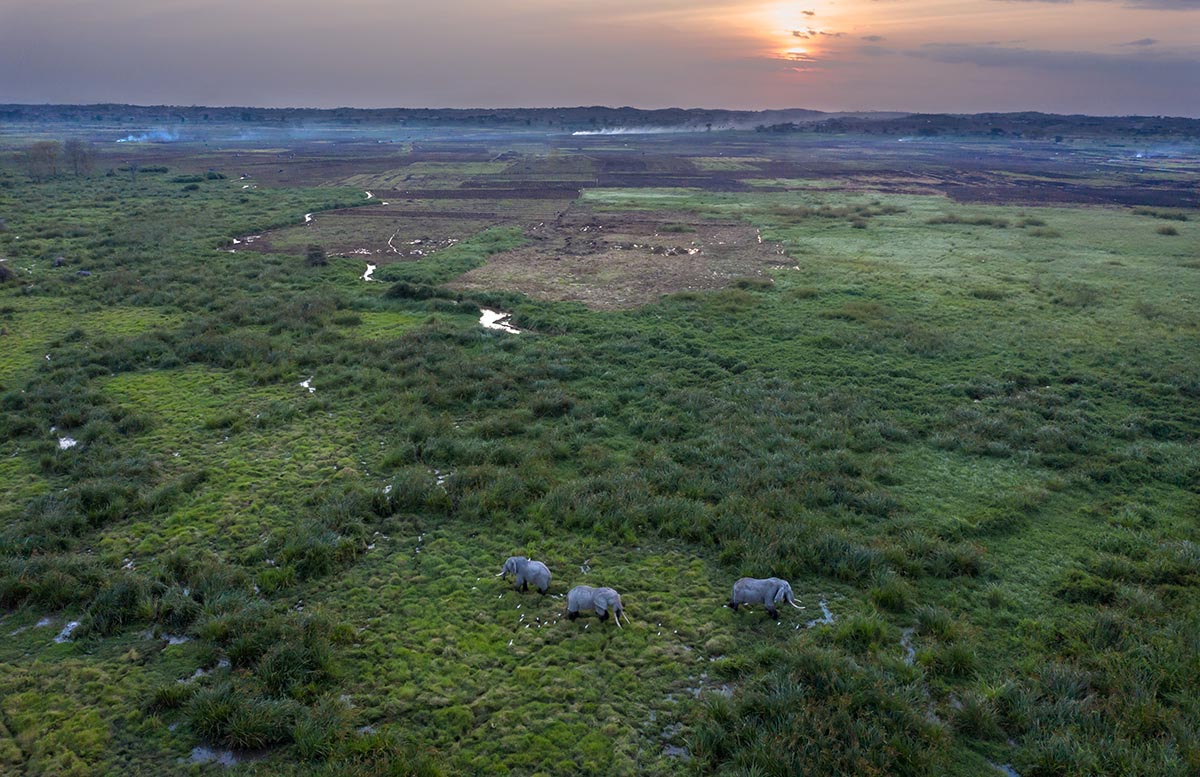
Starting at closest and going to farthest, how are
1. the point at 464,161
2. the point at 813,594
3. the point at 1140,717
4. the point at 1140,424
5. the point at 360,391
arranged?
the point at 1140,717
the point at 813,594
the point at 1140,424
the point at 360,391
the point at 464,161

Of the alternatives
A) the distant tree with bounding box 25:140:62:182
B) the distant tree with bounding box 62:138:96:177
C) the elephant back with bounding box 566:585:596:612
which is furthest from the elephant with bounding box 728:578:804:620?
the distant tree with bounding box 62:138:96:177

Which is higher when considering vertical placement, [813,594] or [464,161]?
[464,161]

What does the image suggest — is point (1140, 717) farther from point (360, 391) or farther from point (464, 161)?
point (464, 161)

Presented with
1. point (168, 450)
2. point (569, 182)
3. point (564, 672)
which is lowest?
point (564, 672)

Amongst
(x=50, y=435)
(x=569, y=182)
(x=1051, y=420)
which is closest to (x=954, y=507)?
(x=1051, y=420)

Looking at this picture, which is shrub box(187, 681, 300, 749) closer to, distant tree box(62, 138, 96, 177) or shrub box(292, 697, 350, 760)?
shrub box(292, 697, 350, 760)

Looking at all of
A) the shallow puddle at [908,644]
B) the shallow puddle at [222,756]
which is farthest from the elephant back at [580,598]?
the shallow puddle at [908,644]

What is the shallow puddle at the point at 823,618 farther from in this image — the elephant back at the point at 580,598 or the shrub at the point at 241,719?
the shrub at the point at 241,719
